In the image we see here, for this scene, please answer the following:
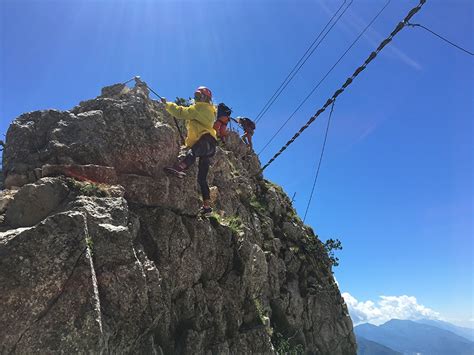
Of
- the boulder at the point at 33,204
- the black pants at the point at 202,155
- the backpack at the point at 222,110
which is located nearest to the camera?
the boulder at the point at 33,204

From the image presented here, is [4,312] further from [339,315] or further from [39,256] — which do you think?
[339,315]

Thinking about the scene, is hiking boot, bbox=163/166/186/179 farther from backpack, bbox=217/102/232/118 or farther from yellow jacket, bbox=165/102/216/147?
backpack, bbox=217/102/232/118

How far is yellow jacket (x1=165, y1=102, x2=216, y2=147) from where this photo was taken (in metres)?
14.9

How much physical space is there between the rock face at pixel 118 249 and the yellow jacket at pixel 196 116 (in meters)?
0.94

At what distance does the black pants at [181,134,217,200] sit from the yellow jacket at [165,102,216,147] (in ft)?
0.72

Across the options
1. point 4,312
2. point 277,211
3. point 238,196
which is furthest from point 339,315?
point 4,312

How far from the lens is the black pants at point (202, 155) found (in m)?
15.3

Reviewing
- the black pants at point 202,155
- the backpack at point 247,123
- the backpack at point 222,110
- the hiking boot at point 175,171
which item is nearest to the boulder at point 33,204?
the hiking boot at point 175,171

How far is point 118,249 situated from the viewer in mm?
10633

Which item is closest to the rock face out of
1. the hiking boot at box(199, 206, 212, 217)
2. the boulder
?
the boulder

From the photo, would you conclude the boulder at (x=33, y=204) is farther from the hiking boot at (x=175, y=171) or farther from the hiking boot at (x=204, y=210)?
the hiking boot at (x=204, y=210)

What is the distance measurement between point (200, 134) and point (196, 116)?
77 centimetres

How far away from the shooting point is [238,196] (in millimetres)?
24453

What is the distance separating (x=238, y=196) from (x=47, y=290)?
53.0 feet
